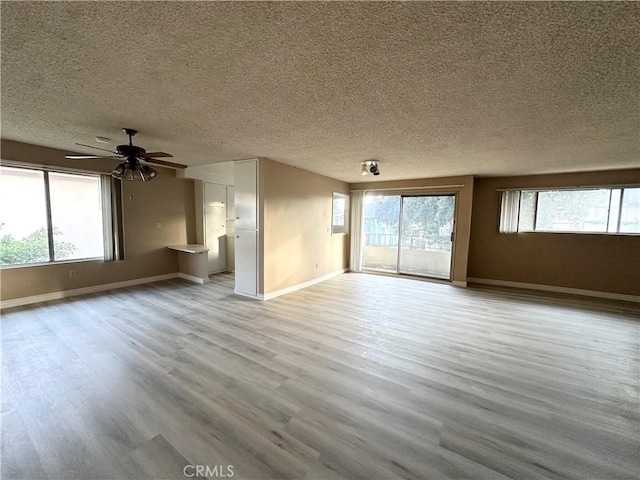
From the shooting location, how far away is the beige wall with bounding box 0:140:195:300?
374cm

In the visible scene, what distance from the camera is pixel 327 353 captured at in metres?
2.63

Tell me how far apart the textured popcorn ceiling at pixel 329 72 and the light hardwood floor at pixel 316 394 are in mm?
2323

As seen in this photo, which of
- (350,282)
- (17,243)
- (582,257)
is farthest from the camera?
(350,282)

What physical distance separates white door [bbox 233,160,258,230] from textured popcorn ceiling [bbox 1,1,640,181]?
1.03 metres

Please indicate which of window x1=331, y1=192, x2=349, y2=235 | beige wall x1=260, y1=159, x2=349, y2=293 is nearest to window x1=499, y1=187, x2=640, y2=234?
window x1=331, y1=192, x2=349, y2=235

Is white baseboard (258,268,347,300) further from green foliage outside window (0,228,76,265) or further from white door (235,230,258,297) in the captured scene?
green foliage outside window (0,228,76,265)

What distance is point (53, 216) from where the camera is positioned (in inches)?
160

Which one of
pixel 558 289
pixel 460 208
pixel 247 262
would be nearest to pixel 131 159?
pixel 247 262

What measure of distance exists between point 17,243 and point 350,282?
5534 millimetres

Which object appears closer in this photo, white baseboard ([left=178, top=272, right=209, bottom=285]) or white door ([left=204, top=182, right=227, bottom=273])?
white baseboard ([left=178, top=272, right=209, bottom=285])

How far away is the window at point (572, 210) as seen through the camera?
179 inches

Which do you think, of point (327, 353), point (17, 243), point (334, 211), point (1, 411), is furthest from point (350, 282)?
point (17, 243)

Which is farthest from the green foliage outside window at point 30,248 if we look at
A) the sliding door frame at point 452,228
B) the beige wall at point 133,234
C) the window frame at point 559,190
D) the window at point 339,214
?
the window frame at point 559,190

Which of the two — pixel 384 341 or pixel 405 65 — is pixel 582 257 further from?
pixel 405 65
